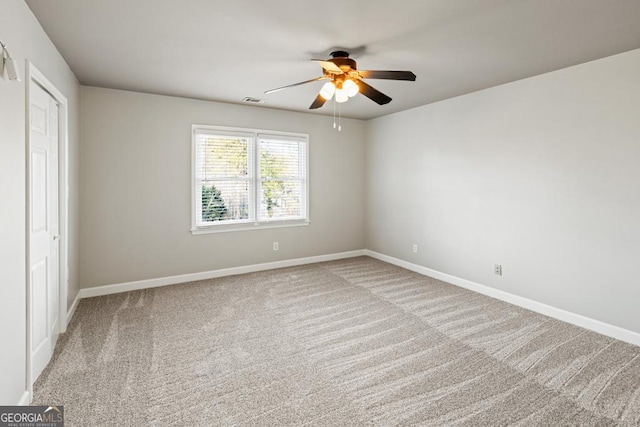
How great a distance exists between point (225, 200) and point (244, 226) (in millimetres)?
501

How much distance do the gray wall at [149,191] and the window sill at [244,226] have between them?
7cm

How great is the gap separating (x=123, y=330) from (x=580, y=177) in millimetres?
4806

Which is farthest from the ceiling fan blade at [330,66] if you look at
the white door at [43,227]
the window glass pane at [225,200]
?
the window glass pane at [225,200]

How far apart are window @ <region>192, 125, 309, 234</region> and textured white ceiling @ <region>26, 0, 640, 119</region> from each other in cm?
117

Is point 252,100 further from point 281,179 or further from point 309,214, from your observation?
point 309,214

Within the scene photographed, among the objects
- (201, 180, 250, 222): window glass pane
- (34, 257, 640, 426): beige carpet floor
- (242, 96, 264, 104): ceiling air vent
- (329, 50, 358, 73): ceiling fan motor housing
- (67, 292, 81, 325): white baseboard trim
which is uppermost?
(242, 96, 264, 104): ceiling air vent

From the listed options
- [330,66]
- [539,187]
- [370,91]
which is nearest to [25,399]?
[330,66]

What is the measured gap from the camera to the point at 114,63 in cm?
330

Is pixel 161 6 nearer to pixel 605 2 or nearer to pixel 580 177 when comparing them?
pixel 605 2

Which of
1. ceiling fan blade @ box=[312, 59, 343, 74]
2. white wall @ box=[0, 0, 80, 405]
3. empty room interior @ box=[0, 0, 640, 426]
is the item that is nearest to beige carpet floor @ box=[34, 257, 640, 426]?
empty room interior @ box=[0, 0, 640, 426]

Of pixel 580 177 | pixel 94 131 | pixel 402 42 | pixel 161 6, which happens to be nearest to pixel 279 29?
pixel 161 6

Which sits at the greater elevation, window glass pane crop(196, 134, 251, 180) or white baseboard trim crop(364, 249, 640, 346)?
window glass pane crop(196, 134, 251, 180)

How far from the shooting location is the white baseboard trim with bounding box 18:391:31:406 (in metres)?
2.04

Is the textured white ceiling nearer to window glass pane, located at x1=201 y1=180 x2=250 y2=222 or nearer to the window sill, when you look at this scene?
window glass pane, located at x1=201 y1=180 x2=250 y2=222
